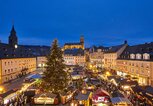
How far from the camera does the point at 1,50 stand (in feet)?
189

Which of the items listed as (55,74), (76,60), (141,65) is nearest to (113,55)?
(141,65)

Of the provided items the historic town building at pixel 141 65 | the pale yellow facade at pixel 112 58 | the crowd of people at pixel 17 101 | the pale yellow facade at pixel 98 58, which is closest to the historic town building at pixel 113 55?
the pale yellow facade at pixel 112 58

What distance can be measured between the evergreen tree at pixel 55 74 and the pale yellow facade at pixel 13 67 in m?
20.0

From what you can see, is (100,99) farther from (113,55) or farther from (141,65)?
(113,55)

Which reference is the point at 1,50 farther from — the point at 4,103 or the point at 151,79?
the point at 151,79

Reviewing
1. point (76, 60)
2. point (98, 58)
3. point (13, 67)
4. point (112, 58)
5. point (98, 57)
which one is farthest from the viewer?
point (76, 60)

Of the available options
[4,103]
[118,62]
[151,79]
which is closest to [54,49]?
[4,103]

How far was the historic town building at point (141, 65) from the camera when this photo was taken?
4825cm

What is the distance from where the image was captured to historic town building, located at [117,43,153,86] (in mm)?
48250

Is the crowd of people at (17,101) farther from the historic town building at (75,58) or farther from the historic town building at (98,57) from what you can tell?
the historic town building at (75,58)

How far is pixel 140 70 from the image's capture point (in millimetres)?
53312

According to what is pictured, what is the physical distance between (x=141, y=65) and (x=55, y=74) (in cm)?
2435

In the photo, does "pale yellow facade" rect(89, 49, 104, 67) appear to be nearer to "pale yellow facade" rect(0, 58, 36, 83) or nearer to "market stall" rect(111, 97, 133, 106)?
"pale yellow facade" rect(0, 58, 36, 83)

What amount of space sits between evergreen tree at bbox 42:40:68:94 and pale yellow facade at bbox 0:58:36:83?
20.0 meters
